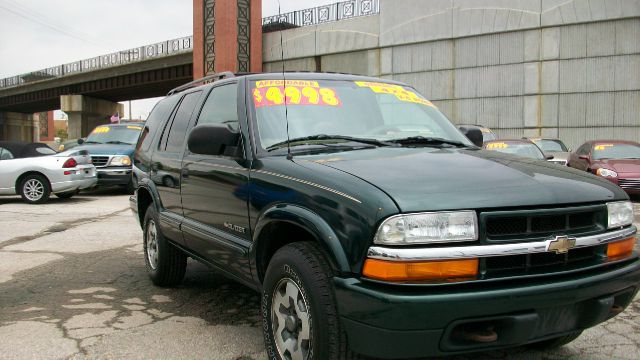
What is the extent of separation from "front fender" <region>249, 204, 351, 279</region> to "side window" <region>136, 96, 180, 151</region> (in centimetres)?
246

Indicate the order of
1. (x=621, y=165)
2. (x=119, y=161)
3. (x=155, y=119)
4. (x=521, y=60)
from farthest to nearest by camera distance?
(x=521, y=60), (x=119, y=161), (x=621, y=165), (x=155, y=119)

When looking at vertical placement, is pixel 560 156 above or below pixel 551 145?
below

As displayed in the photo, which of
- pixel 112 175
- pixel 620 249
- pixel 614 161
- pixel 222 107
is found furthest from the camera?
pixel 112 175

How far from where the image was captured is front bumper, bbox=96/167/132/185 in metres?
13.5

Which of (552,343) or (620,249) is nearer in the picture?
(620,249)

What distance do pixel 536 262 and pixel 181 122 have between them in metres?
3.28

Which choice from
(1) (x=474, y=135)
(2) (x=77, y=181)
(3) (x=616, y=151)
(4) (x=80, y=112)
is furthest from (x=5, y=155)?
(4) (x=80, y=112)

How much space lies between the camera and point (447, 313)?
2.19 metres

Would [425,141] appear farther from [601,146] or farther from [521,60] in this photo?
[521,60]

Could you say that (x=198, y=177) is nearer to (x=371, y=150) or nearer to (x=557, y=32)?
(x=371, y=150)

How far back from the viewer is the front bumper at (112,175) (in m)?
13.5

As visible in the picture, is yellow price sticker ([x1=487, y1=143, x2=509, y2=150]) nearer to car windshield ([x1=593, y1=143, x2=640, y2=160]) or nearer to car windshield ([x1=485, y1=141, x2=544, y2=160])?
car windshield ([x1=485, y1=141, x2=544, y2=160])

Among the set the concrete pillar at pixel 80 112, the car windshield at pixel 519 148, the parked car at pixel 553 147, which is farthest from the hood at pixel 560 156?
the concrete pillar at pixel 80 112

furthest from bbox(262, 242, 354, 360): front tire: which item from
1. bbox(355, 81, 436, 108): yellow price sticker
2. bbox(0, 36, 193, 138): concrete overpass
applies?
bbox(0, 36, 193, 138): concrete overpass
